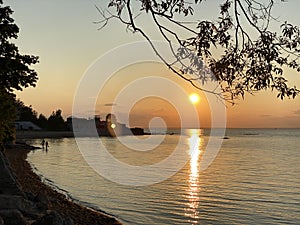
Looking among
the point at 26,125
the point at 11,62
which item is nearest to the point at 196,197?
the point at 11,62

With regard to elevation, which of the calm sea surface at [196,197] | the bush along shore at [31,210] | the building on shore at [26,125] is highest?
the building on shore at [26,125]

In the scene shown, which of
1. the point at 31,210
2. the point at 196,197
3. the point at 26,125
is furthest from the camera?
the point at 26,125

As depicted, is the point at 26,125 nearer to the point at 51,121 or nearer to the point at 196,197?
the point at 51,121

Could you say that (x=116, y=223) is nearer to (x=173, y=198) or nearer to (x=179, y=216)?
(x=179, y=216)

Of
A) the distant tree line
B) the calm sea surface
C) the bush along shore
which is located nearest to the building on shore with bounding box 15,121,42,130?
the distant tree line

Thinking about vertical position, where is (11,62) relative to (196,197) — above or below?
above

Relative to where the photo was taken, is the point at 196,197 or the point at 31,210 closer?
the point at 31,210

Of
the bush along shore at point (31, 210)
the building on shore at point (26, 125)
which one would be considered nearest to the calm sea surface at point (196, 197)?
the bush along shore at point (31, 210)

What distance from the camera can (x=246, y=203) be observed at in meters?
24.8

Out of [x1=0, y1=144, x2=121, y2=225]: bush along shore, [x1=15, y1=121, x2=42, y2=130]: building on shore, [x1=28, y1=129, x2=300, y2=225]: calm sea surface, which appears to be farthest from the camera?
[x1=15, y1=121, x2=42, y2=130]: building on shore

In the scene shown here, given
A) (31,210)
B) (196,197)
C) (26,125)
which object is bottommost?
(196,197)

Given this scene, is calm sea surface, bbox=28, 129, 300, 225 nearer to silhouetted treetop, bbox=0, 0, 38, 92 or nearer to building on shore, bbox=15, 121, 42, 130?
silhouetted treetop, bbox=0, 0, 38, 92

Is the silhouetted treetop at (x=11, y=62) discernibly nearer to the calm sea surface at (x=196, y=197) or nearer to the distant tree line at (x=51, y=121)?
the calm sea surface at (x=196, y=197)

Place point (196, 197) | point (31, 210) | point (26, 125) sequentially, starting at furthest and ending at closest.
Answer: point (26, 125)
point (196, 197)
point (31, 210)
